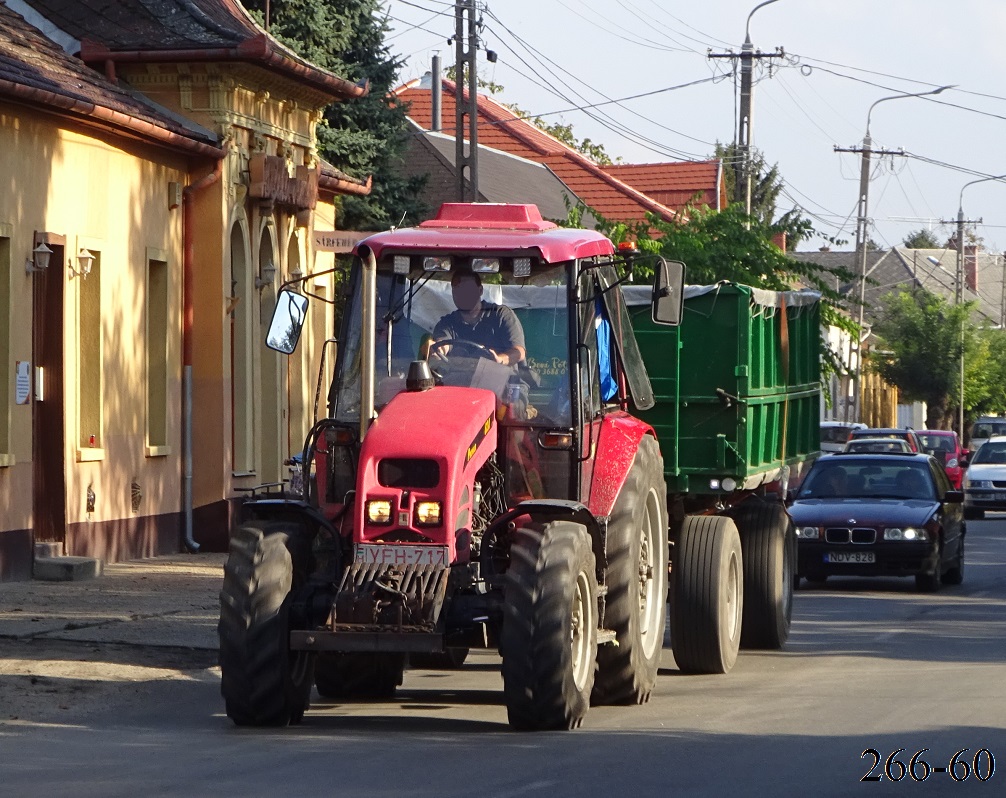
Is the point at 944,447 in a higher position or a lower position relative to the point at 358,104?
lower

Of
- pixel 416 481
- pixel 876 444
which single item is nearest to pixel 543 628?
pixel 416 481

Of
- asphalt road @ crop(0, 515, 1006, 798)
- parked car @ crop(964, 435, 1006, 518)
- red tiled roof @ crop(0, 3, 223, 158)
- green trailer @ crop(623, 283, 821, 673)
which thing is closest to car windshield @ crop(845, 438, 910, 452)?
parked car @ crop(964, 435, 1006, 518)

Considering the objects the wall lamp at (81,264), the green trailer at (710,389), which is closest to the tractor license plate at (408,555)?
the green trailer at (710,389)

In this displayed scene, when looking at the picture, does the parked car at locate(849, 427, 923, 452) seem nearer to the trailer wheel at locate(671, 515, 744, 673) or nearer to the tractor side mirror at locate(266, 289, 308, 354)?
the trailer wheel at locate(671, 515, 744, 673)

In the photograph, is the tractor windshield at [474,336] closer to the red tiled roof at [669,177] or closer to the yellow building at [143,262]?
the yellow building at [143,262]

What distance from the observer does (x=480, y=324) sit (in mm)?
10164

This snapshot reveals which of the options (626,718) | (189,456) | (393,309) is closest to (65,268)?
(189,456)

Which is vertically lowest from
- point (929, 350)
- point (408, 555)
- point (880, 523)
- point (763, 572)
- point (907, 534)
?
point (907, 534)

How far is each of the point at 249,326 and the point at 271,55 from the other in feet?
11.6

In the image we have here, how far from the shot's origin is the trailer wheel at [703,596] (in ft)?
40.2

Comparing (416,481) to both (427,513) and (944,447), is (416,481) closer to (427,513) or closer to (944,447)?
(427,513)

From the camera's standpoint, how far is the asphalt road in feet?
26.6

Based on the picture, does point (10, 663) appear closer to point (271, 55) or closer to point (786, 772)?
point (786, 772)

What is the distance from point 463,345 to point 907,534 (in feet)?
34.7
